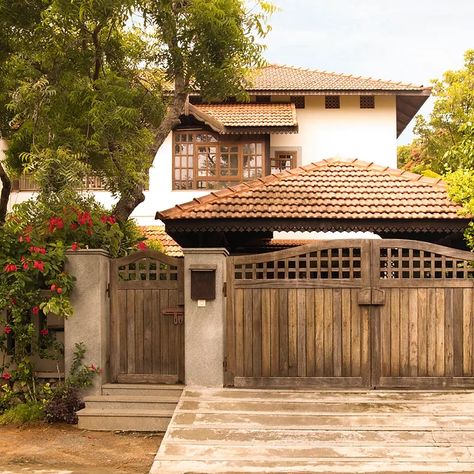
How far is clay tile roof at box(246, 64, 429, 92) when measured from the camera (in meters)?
22.0

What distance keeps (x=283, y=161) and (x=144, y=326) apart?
13049 mm

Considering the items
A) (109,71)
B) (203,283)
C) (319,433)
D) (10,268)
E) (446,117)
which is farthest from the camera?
(446,117)

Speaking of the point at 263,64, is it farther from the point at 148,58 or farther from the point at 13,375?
the point at 13,375

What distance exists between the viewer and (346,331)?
32.2ft

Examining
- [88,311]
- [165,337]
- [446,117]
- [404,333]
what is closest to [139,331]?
[165,337]

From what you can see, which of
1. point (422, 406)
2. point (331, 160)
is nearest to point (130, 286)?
point (422, 406)

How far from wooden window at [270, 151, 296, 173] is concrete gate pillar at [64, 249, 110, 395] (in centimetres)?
1277

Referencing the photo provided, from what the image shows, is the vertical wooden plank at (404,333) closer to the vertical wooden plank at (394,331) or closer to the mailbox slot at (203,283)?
the vertical wooden plank at (394,331)

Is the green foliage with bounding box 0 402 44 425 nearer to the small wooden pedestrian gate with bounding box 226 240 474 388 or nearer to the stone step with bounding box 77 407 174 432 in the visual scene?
the stone step with bounding box 77 407 174 432

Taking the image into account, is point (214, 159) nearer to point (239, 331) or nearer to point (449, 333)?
point (239, 331)

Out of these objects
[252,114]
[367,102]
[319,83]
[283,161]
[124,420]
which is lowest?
[124,420]

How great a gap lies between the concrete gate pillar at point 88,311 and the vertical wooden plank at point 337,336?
3.08 m

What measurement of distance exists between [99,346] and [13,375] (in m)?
1.22

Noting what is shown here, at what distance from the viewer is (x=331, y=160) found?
1486 centimetres
